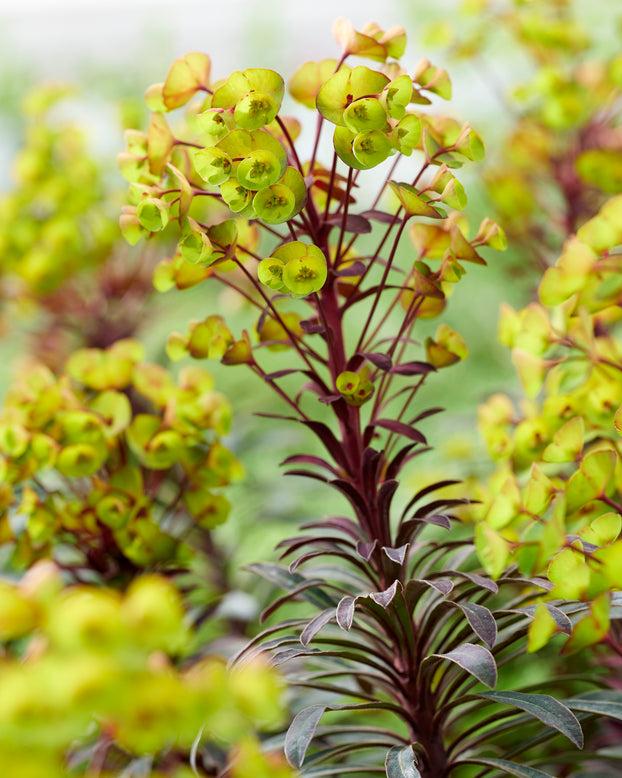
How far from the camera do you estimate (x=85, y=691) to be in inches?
11.4

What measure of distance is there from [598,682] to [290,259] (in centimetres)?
48

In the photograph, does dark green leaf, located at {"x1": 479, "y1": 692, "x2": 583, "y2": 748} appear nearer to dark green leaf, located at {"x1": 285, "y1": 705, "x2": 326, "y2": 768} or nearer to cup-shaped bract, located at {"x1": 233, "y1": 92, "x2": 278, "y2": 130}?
dark green leaf, located at {"x1": 285, "y1": 705, "x2": 326, "y2": 768}

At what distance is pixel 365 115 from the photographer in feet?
1.72

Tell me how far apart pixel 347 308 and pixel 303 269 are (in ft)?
0.32

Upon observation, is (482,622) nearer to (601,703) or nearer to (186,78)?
(601,703)

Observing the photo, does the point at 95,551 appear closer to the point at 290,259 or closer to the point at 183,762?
the point at 183,762

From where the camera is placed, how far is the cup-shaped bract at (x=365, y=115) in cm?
52

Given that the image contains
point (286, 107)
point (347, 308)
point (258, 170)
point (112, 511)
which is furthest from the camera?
point (286, 107)

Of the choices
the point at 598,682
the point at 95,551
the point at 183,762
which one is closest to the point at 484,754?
the point at 598,682

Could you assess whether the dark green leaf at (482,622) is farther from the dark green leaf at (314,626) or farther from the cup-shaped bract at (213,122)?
the cup-shaped bract at (213,122)

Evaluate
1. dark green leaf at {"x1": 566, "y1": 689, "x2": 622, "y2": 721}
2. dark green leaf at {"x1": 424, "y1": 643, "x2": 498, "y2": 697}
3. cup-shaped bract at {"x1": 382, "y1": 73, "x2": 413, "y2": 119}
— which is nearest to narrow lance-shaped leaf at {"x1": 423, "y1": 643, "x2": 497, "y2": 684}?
dark green leaf at {"x1": 424, "y1": 643, "x2": 498, "y2": 697}

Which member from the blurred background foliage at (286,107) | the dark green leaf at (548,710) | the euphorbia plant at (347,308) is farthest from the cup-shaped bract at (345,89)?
the blurred background foliage at (286,107)

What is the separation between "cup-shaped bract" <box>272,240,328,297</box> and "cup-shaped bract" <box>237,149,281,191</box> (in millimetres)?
47

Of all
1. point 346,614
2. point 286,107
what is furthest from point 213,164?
point 286,107
